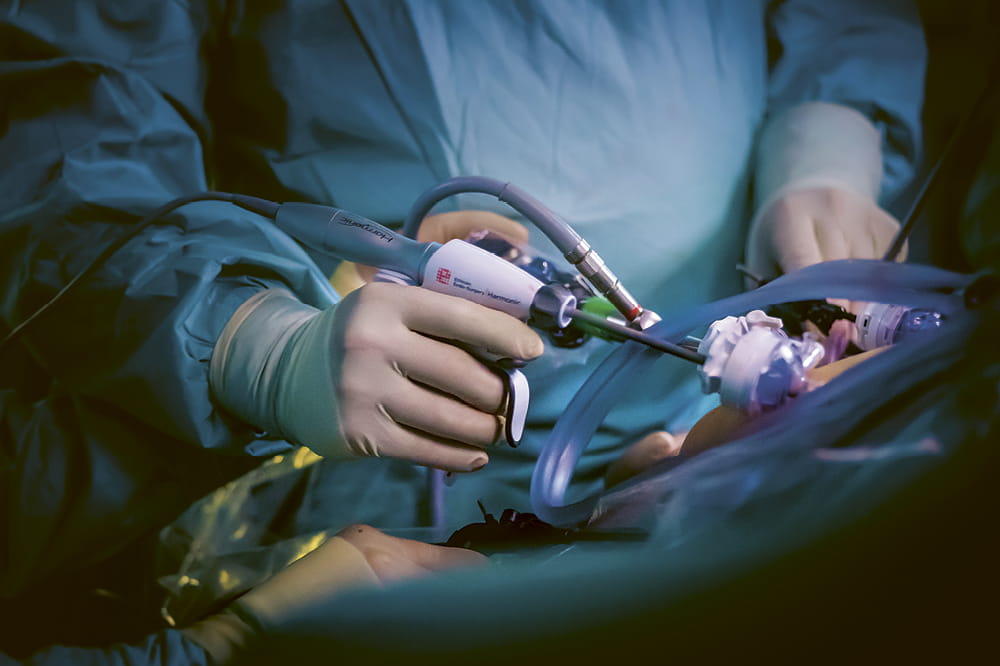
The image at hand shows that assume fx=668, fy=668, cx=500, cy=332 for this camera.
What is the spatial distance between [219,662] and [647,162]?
0.69m

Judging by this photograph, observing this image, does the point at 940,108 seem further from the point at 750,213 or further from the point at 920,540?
the point at 920,540

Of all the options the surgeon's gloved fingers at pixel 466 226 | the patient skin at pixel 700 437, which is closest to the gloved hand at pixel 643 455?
the patient skin at pixel 700 437

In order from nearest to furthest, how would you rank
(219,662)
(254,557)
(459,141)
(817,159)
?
(219,662), (254,557), (459,141), (817,159)

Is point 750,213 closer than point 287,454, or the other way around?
point 287,454

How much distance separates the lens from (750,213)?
1007 mm

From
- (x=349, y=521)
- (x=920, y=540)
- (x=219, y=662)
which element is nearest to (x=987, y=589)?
(x=920, y=540)

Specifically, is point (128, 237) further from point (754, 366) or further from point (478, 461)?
point (754, 366)

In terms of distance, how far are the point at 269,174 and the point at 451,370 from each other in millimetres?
408

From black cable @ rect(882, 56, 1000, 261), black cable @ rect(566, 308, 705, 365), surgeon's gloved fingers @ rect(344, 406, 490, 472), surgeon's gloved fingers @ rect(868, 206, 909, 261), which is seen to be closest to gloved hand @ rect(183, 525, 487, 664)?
surgeon's gloved fingers @ rect(344, 406, 490, 472)

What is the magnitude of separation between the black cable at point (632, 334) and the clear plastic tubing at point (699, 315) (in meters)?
0.03

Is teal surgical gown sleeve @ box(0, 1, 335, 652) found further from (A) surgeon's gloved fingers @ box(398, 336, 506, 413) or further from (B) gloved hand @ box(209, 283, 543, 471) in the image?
(A) surgeon's gloved fingers @ box(398, 336, 506, 413)

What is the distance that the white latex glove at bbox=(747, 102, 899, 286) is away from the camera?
34.2 inches

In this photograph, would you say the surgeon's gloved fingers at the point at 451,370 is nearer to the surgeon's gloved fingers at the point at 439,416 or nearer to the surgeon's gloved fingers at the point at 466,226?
the surgeon's gloved fingers at the point at 439,416

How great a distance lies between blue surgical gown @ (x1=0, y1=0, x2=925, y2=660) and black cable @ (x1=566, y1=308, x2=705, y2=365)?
0.70 ft
